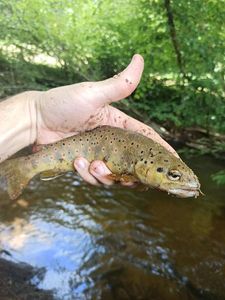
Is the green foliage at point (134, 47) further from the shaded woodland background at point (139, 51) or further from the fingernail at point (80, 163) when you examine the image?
the fingernail at point (80, 163)

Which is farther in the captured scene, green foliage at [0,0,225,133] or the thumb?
green foliage at [0,0,225,133]

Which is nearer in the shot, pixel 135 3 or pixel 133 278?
pixel 133 278

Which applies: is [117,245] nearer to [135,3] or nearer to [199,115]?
[199,115]

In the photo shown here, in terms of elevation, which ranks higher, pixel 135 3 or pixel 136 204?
pixel 135 3

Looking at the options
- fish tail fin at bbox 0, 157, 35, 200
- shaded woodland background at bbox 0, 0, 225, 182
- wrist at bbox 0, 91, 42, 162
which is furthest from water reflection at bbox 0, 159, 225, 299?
fish tail fin at bbox 0, 157, 35, 200

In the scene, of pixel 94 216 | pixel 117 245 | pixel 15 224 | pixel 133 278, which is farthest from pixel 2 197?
pixel 133 278

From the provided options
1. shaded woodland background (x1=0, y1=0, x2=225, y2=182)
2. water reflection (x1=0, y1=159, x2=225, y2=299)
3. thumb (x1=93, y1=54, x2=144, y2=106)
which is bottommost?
water reflection (x1=0, y1=159, x2=225, y2=299)

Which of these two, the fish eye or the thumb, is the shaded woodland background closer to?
the thumb
